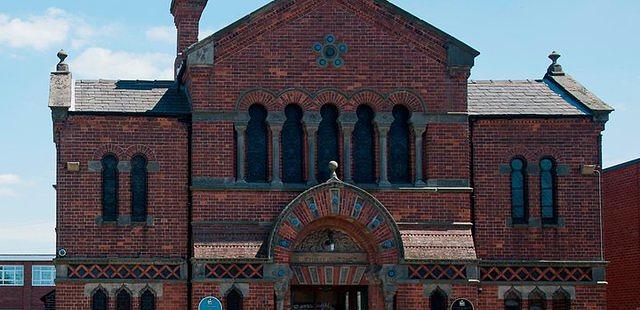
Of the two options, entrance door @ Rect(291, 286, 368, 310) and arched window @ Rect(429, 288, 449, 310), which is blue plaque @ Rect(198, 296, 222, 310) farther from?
arched window @ Rect(429, 288, 449, 310)

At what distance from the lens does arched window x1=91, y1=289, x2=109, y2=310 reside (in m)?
31.1

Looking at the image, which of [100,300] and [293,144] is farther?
[293,144]

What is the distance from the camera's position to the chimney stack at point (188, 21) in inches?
1506

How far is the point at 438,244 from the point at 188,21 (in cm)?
1150

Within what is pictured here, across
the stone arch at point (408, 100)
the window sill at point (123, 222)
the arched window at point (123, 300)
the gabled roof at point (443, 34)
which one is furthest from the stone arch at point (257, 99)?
the arched window at point (123, 300)

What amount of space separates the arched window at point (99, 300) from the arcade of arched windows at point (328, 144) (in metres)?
4.44

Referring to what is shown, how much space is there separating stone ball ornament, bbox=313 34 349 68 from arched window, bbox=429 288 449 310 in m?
6.29

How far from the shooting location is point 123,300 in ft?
103

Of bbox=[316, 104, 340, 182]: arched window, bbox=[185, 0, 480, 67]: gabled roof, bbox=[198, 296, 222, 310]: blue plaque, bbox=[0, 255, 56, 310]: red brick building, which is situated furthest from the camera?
bbox=[0, 255, 56, 310]: red brick building

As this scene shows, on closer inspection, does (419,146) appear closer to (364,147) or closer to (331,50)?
(364,147)

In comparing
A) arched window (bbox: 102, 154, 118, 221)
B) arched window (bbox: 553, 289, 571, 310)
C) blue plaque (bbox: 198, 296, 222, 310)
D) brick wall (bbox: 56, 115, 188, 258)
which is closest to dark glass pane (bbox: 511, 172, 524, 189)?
arched window (bbox: 553, 289, 571, 310)

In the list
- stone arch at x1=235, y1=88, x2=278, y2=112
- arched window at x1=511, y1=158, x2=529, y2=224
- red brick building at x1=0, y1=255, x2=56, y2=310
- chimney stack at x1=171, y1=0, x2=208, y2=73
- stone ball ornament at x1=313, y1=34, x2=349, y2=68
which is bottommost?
red brick building at x1=0, y1=255, x2=56, y2=310

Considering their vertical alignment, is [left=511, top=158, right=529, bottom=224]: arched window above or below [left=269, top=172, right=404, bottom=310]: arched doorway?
above

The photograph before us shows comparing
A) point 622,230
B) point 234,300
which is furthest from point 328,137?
point 622,230
